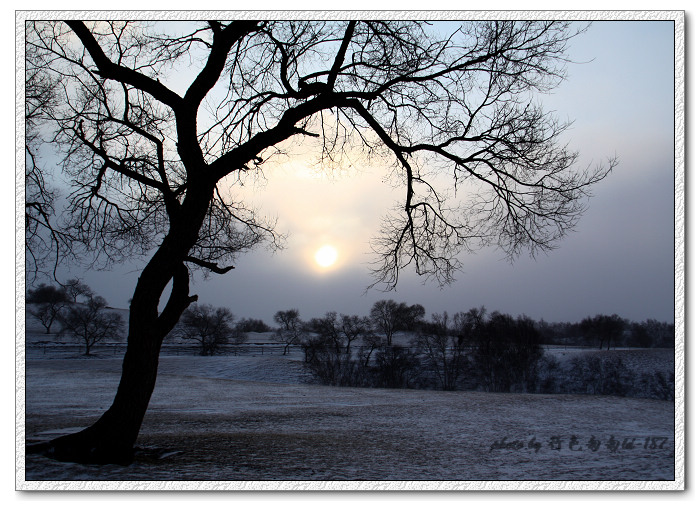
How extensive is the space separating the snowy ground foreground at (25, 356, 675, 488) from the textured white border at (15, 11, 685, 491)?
101 mm

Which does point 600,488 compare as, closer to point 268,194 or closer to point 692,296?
point 692,296

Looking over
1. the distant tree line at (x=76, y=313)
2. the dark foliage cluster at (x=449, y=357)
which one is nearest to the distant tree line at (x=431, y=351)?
the dark foliage cluster at (x=449, y=357)

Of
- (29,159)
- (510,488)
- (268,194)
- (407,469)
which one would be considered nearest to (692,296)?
(510,488)

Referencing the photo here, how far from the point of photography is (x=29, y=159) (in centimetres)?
764

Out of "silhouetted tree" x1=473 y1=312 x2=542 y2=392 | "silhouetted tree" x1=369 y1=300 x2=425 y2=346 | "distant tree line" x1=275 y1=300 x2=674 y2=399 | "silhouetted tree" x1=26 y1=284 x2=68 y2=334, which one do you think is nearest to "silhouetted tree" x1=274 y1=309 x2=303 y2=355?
"distant tree line" x1=275 y1=300 x2=674 y2=399

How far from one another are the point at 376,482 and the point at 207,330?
31030 millimetres

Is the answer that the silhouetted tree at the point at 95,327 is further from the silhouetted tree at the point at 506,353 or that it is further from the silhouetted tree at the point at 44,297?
the silhouetted tree at the point at 506,353

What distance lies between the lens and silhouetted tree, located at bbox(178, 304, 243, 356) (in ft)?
105

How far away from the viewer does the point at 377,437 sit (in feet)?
26.7

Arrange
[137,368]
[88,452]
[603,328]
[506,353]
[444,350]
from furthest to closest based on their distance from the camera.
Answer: [444,350]
[506,353]
[603,328]
[137,368]
[88,452]

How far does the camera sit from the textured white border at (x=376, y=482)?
17.6 ft

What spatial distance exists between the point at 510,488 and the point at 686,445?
82.4 inches

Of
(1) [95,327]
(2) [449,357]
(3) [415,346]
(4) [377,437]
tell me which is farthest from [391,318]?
(4) [377,437]

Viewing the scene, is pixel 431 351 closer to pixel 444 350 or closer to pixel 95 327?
pixel 444 350
